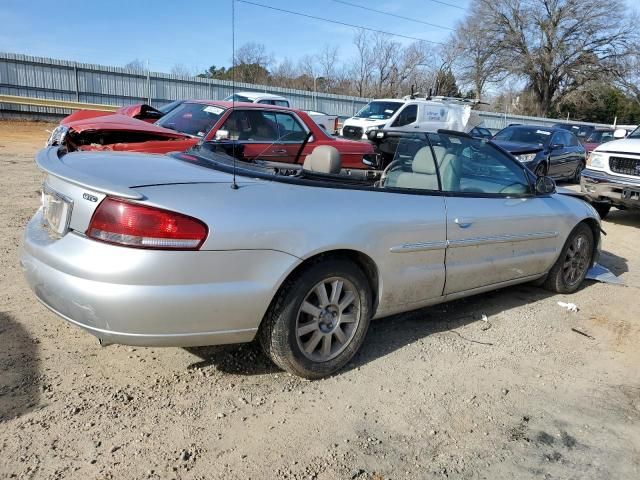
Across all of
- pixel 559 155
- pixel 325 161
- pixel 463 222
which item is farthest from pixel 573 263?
pixel 559 155

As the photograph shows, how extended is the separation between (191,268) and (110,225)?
0.43 m

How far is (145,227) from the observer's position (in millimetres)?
2570

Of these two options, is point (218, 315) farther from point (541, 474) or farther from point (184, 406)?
point (541, 474)

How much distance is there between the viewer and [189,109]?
7.87 metres

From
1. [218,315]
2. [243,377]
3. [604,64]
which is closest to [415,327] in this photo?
[243,377]

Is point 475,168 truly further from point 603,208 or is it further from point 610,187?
point 603,208

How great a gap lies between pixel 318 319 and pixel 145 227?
1153 mm

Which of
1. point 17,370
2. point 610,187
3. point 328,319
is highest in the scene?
point 610,187

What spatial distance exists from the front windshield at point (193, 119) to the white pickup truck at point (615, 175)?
6.12 m

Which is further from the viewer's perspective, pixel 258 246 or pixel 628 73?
pixel 628 73

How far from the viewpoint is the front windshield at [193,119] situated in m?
7.27

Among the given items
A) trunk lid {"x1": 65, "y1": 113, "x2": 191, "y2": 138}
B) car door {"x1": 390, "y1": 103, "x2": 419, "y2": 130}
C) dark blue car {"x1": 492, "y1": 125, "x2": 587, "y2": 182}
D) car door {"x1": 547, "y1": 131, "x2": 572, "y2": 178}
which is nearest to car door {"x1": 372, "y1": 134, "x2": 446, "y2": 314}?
trunk lid {"x1": 65, "y1": 113, "x2": 191, "y2": 138}

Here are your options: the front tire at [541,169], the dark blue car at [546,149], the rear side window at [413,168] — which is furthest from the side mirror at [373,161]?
the front tire at [541,169]

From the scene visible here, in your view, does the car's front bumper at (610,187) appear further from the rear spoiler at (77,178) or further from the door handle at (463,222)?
the rear spoiler at (77,178)
